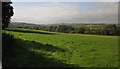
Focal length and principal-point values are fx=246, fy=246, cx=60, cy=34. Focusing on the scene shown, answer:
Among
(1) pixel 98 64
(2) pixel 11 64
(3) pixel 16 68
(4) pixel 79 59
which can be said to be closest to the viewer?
(3) pixel 16 68

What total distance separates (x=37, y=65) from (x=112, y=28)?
205 feet

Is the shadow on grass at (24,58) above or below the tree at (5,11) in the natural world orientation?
below

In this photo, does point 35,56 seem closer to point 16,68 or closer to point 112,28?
point 16,68

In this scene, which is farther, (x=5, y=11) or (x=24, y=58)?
(x=5, y=11)

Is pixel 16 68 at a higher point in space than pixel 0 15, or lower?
lower

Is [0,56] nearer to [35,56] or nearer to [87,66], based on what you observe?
[35,56]

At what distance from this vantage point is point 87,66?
20.0m

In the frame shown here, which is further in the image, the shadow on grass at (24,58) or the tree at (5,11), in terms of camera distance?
the tree at (5,11)

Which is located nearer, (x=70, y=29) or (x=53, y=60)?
(x=53, y=60)

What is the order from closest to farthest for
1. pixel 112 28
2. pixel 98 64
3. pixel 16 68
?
pixel 16 68 → pixel 98 64 → pixel 112 28

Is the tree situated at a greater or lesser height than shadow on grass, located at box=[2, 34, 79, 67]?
greater

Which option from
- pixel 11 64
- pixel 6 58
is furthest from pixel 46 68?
pixel 6 58

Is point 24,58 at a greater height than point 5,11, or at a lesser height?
lesser

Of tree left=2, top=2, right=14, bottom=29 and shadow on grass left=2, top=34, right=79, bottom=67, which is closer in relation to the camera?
shadow on grass left=2, top=34, right=79, bottom=67
